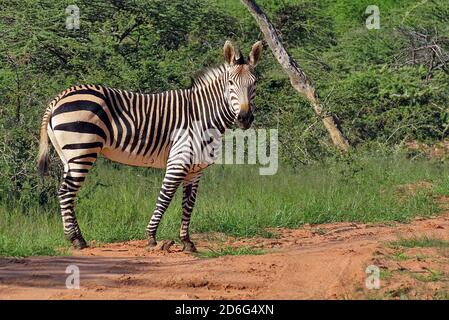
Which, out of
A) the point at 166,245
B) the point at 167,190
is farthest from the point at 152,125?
the point at 166,245

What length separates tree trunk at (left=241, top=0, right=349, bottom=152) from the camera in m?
14.9

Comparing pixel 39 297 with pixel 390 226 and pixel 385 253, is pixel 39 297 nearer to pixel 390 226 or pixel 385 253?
pixel 385 253

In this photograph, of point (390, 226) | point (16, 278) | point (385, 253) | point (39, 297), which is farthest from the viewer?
point (390, 226)

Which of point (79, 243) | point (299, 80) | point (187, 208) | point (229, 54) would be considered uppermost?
point (299, 80)

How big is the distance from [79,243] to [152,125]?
53.9 inches

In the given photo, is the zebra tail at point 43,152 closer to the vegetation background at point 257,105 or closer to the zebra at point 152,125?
the zebra at point 152,125

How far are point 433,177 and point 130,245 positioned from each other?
17.8ft

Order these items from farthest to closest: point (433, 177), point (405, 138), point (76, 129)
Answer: point (405, 138), point (433, 177), point (76, 129)

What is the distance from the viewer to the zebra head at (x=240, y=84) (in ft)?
31.7

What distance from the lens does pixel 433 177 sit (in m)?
13.8

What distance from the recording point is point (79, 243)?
31.5ft

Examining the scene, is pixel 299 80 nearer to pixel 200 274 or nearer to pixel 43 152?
pixel 43 152

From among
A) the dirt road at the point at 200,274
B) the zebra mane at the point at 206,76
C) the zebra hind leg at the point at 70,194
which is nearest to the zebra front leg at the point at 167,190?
the dirt road at the point at 200,274
